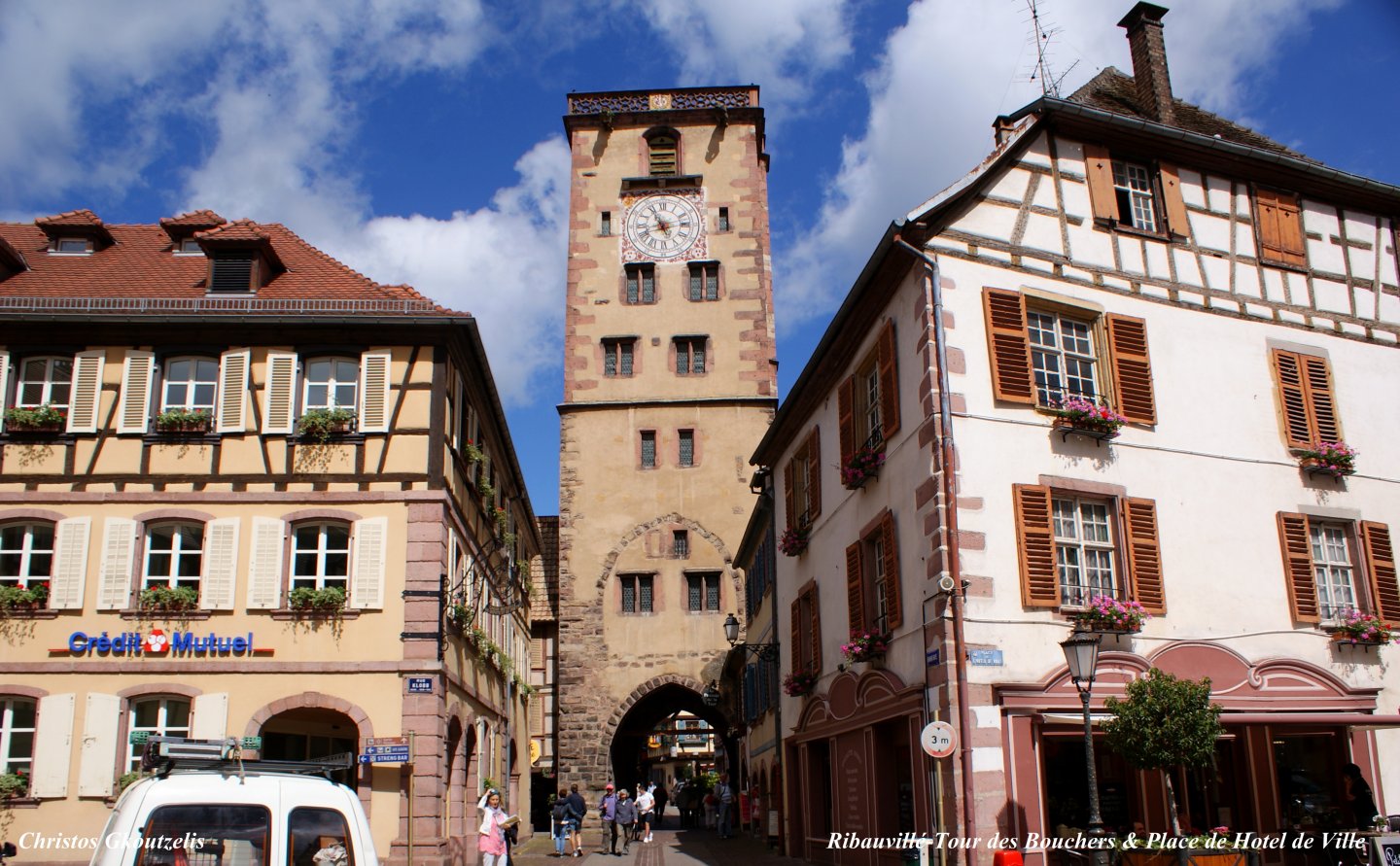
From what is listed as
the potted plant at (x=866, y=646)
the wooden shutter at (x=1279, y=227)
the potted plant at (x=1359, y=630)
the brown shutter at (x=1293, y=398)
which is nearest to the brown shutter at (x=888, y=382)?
the potted plant at (x=866, y=646)

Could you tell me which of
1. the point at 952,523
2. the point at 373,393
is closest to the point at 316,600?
the point at 373,393

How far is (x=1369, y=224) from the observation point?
62.0 ft

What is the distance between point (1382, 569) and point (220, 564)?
640 inches

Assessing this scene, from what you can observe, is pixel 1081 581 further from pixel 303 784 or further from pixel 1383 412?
pixel 303 784

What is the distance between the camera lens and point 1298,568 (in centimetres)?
1611

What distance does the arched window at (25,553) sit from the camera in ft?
62.2

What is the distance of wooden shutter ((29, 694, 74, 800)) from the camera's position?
58.4ft

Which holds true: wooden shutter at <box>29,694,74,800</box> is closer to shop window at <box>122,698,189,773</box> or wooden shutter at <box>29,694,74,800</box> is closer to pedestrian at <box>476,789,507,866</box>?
shop window at <box>122,698,189,773</box>

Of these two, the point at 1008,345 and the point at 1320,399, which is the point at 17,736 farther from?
the point at 1320,399

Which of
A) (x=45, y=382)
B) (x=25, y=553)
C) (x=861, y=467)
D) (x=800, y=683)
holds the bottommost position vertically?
(x=800, y=683)

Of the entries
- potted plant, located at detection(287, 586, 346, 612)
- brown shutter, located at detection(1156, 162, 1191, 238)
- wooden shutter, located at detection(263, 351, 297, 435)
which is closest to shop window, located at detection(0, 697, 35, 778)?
potted plant, located at detection(287, 586, 346, 612)

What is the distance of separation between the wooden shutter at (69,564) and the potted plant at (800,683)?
1116cm

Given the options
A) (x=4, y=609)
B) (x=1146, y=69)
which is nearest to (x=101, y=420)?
(x=4, y=609)

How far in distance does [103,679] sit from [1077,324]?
14.4 meters
